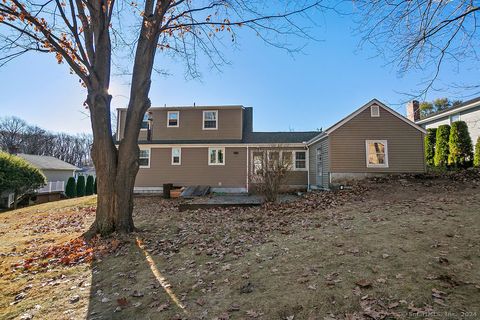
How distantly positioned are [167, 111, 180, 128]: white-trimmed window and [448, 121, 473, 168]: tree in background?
16.8m

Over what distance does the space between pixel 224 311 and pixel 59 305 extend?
2320 millimetres

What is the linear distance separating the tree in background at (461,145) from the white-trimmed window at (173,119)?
1681cm

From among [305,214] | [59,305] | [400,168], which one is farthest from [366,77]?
[59,305]

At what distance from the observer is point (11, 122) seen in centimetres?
4678

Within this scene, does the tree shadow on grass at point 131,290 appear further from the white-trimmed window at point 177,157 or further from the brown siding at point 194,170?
the white-trimmed window at point 177,157

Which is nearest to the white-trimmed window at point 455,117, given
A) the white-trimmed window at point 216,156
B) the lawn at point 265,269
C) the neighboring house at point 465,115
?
the neighboring house at point 465,115

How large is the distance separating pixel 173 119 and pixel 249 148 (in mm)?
5937

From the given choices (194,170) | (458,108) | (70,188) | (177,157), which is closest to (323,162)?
(194,170)

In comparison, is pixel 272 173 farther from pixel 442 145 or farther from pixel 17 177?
pixel 17 177

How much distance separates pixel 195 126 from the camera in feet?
57.4

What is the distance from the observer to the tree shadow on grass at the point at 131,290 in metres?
2.99

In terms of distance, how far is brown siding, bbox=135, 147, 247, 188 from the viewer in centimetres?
1634

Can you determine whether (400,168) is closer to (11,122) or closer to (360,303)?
(360,303)

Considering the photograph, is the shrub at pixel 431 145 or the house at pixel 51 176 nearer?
the shrub at pixel 431 145
